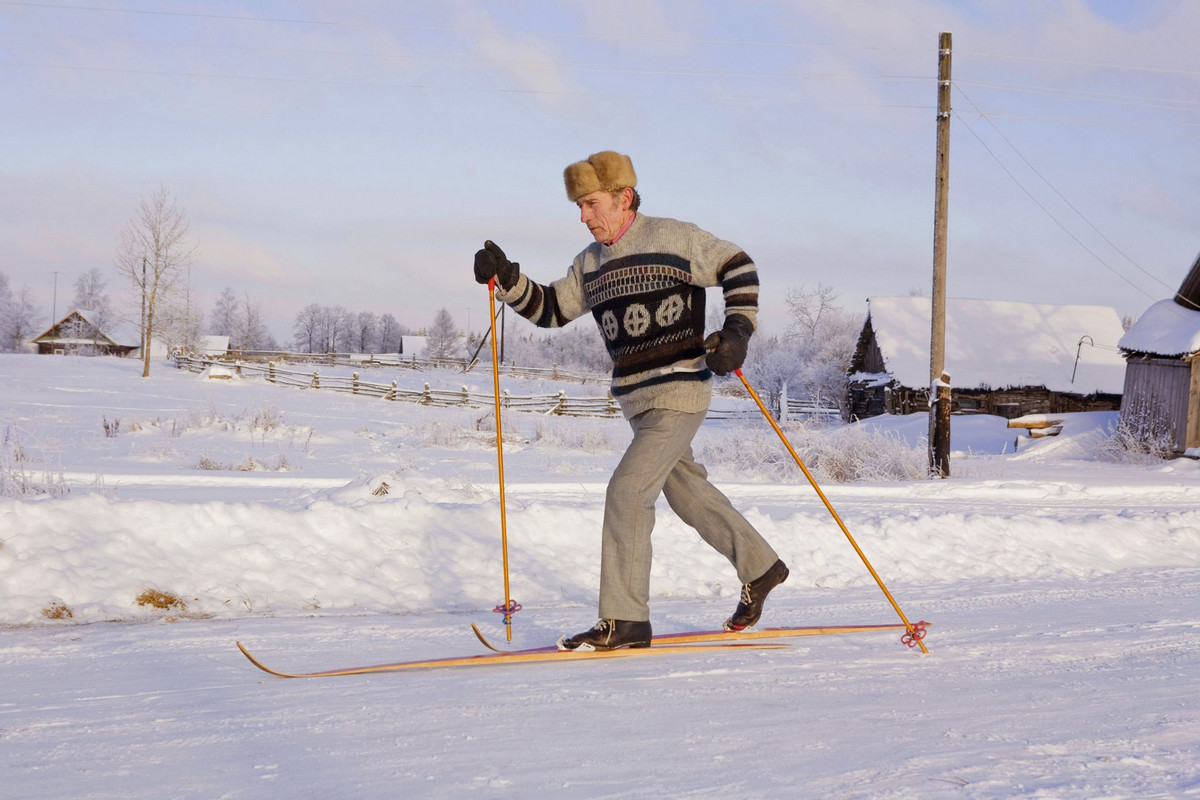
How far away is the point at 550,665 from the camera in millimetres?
3846

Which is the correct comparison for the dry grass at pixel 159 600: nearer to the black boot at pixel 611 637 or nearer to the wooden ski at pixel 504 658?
the wooden ski at pixel 504 658

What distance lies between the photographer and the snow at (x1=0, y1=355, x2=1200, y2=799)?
2406 millimetres

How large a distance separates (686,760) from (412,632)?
2.72 metres

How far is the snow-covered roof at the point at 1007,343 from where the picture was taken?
96.9 feet

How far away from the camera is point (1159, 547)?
8.02 meters

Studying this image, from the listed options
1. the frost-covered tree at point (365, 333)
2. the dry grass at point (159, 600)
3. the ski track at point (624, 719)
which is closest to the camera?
the ski track at point (624, 719)

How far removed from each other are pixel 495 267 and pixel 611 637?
170 centimetres

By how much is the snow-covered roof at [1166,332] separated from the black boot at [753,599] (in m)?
19.7

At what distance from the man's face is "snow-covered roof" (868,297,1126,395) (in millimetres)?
26118

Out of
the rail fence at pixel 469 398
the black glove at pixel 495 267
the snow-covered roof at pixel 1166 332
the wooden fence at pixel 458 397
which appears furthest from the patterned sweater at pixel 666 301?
the wooden fence at pixel 458 397

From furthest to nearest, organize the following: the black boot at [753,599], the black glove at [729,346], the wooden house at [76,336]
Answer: the wooden house at [76,336] < the black boot at [753,599] < the black glove at [729,346]

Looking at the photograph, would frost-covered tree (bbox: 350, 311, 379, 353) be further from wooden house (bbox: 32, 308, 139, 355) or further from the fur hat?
the fur hat

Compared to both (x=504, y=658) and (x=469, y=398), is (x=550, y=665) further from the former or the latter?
(x=469, y=398)

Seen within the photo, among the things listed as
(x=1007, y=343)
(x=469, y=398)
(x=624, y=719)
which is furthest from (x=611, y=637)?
(x=469, y=398)
